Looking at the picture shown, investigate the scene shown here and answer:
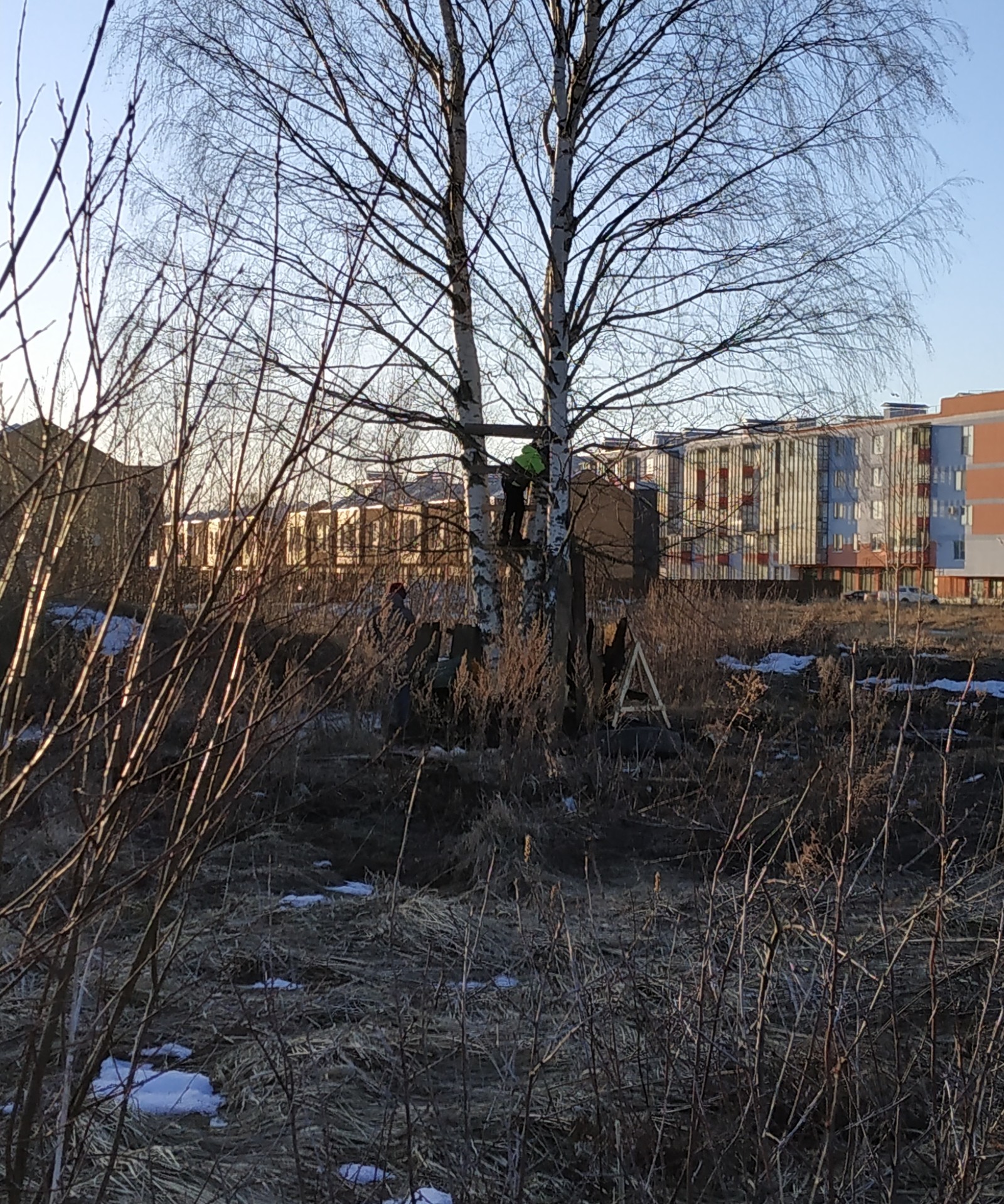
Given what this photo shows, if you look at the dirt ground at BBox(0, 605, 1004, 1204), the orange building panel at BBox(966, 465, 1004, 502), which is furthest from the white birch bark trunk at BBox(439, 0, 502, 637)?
the orange building panel at BBox(966, 465, 1004, 502)

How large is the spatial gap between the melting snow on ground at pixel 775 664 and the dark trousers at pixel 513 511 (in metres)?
4.35

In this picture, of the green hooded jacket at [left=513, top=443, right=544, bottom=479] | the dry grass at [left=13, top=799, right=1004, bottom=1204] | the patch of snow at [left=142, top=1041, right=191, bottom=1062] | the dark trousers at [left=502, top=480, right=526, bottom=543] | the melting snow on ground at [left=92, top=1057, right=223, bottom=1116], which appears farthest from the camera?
the dark trousers at [left=502, top=480, right=526, bottom=543]

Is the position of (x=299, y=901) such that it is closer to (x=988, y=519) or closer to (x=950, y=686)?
(x=950, y=686)

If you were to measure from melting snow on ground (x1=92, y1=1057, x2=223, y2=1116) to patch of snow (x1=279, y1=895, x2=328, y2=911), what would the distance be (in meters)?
1.68

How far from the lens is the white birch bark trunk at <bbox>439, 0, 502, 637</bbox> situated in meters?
9.14

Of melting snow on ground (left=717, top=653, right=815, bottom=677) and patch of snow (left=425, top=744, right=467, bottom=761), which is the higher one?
melting snow on ground (left=717, top=653, right=815, bottom=677)

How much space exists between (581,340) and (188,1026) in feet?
21.8

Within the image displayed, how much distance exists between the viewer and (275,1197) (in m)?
2.68

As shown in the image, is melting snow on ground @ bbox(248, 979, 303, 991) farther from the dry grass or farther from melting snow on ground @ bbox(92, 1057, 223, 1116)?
melting snow on ground @ bbox(92, 1057, 223, 1116)

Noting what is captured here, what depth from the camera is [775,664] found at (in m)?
15.6

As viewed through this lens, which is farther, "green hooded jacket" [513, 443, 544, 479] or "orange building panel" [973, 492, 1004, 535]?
"orange building panel" [973, 492, 1004, 535]

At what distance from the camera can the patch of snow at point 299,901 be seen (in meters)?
5.15

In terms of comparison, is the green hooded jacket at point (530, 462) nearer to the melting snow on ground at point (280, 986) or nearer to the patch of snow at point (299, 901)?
the patch of snow at point (299, 901)

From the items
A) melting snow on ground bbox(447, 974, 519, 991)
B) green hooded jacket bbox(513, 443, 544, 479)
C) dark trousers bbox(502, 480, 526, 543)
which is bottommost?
melting snow on ground bbox(447, 974, 519, 991)
